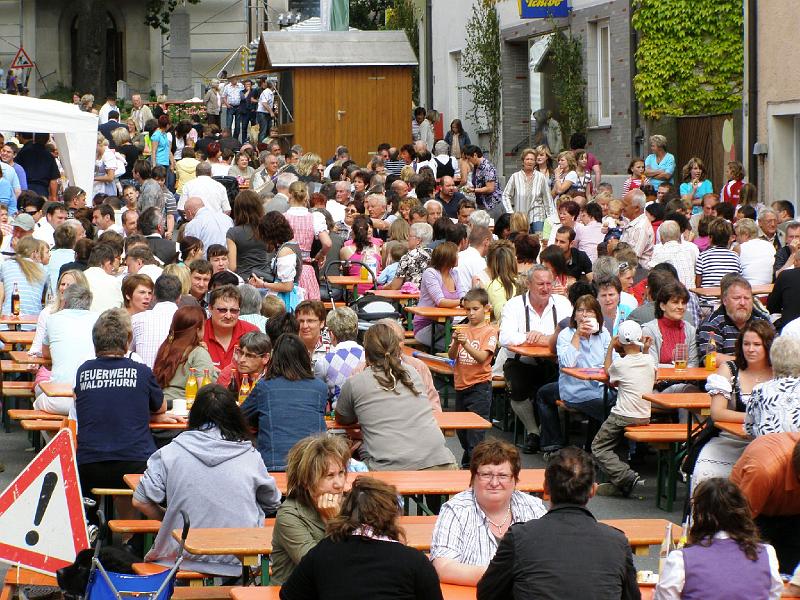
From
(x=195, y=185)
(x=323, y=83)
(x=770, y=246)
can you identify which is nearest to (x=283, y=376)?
(x=770, y=246)

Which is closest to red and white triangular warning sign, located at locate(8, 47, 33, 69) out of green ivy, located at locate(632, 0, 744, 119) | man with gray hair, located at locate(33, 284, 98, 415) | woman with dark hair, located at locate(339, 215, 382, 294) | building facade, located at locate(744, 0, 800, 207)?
green ivy, located at locate(632, 0, 744, 119)

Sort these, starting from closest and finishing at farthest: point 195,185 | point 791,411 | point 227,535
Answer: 1. point 227,535
2. point 791,411
3. point 195,185

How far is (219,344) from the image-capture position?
10.1 m

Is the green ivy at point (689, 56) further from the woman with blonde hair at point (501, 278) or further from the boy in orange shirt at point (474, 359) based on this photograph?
the boy in orange shirt at point (474, 359)

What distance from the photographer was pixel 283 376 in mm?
8172

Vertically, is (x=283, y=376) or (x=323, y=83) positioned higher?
(x=323, y=83)

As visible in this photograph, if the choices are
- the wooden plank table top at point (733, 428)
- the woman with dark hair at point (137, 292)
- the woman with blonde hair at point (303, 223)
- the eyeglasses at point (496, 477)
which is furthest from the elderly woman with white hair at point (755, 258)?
the eyeglasses at point (496, 477)

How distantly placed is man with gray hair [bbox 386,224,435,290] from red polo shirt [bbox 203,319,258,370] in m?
5.24

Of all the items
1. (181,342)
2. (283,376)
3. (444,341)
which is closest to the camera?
(283,376)

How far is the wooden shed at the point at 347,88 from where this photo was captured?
101 feet

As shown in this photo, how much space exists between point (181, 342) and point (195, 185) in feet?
27.2

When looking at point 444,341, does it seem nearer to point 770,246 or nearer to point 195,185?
point 770,246

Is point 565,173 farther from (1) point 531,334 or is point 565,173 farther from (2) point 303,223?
(1) point 531,334

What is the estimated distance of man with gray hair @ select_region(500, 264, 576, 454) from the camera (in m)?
11.8
